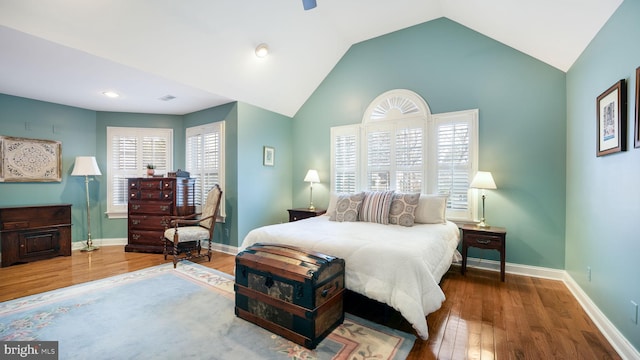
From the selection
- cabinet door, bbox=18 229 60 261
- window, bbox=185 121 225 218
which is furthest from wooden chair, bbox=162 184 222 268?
cabinet door, bbox=18 229 60 261

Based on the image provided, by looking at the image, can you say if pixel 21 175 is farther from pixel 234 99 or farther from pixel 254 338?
pixel 254 338

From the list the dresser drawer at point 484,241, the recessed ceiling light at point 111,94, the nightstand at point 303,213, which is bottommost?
the dresser drawer at point 484,241

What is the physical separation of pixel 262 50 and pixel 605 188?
13.2ft

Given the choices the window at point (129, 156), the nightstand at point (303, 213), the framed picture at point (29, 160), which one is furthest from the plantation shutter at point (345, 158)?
the framed picture at point (29, 160)

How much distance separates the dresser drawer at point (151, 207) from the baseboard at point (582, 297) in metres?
4.78

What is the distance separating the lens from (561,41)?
9.20 ft

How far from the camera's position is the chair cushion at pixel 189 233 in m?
3.96

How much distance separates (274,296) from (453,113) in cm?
340

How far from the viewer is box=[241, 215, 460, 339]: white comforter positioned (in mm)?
2020

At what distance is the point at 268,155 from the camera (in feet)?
16.5

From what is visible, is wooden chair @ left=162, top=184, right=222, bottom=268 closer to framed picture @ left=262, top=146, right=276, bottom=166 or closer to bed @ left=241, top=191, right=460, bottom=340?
framed picture @ left=262, top=146, right=276, bottom=166

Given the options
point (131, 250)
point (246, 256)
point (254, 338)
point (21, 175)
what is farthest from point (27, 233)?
point (254, 338)

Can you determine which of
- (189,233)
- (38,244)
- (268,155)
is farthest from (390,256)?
(38,244)

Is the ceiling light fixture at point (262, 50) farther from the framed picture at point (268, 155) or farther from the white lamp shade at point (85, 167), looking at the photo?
the white lamp shade at point (85, 167)
